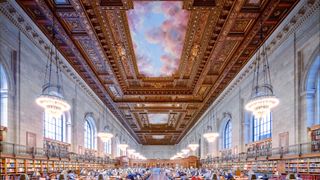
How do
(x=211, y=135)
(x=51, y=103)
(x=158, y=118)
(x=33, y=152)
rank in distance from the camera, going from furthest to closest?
1. (x=158, y=118)
2. (x=211, y=135)
3. (x=33, y=152)
4. (x=51, y=103)

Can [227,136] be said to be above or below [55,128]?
below

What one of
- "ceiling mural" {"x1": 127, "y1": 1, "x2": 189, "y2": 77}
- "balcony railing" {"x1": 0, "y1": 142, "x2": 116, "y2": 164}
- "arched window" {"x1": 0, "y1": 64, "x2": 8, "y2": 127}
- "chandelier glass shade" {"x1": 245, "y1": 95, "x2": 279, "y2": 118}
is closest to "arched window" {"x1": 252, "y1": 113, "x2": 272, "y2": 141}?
"chandelier glass shade" {"x1": 245, "y1": 95, "x2": 279, "y2": 118}

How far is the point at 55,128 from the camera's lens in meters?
16.0

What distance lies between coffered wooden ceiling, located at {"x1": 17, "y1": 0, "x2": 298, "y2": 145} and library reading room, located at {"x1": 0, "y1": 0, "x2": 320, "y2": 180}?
0.05m

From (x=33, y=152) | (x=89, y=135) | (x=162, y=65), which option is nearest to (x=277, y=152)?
(x=162, y=65)

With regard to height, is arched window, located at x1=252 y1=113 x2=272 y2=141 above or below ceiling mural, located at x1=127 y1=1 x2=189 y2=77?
below

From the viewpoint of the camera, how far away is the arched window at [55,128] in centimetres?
1471

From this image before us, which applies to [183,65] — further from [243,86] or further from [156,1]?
[156,1]

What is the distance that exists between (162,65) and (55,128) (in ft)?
20.9

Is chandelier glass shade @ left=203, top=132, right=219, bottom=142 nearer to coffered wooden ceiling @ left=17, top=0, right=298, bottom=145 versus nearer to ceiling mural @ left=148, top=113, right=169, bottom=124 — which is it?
coffered wooden ceiling @ left=17, top=0, right=298, bottom=145

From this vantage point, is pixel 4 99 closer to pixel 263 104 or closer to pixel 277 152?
pixel 263 104

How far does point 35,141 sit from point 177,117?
71.9ft

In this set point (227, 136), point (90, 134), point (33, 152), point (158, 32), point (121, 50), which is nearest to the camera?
point (33, 152)

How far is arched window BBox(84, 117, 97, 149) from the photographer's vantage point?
2273cm
